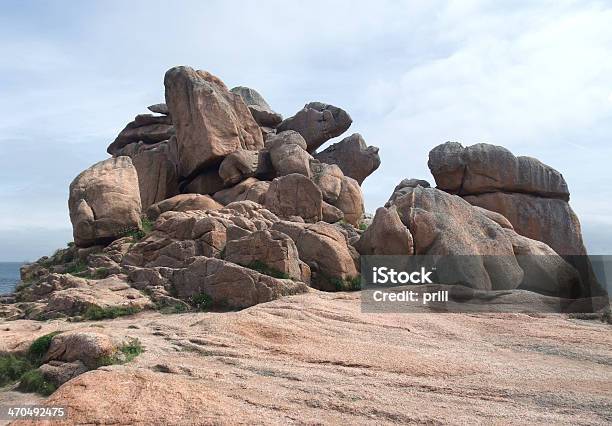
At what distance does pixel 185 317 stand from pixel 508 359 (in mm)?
8304

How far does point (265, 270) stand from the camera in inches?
742

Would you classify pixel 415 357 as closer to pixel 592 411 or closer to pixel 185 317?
pixel 592 411

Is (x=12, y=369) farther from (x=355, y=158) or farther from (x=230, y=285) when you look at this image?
(x=355, y=158)

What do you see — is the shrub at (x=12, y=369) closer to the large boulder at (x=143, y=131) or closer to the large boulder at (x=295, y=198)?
the large boulder at (x=295, y=198)

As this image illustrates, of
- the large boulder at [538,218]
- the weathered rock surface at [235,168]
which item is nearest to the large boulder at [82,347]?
the weathered rock surface at [235,168]

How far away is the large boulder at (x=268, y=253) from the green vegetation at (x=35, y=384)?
352 inches

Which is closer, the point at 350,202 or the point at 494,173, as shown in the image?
the point at 350,202

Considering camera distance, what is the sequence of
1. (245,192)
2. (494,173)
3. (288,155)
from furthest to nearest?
1. (494,173)
2. (288,155)
3. (245,192)

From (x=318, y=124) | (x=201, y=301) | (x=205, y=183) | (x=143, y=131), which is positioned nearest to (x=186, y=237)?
(x=201, y=301)

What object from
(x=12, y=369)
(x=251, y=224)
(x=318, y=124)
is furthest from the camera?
(x=318, y=124)

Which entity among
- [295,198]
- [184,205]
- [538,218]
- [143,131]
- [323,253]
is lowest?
[323,253]

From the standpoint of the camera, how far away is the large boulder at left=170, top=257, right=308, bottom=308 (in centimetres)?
1736

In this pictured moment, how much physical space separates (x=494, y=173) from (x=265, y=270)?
68.7 feet

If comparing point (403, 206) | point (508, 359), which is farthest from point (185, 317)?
point (403, 206)
